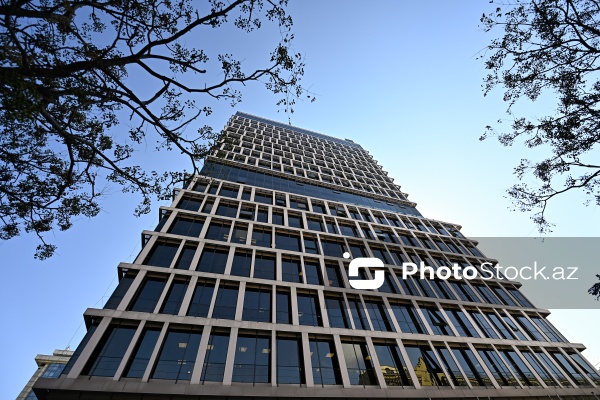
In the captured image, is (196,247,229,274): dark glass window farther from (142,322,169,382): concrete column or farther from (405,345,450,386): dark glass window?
(405,345,450,386): dark glass window

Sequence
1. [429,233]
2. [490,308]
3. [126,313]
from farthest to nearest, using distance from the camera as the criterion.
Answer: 1. [429,233]
2. [490,308]
3. [126,313]

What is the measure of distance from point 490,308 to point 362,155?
3871 centimetres

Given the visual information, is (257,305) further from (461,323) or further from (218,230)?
(461,323)

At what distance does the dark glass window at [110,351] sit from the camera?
13.2 metres

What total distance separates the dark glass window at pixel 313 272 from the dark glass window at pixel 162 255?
32.6 ft

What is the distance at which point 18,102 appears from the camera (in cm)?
638

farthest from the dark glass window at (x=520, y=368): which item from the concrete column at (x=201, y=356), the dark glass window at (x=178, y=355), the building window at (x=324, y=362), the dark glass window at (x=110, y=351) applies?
the dark glass window at (x=110, y=351)

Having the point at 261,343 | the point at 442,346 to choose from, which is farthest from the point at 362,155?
the point at 261,343

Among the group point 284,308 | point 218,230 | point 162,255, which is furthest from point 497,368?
point 162,255

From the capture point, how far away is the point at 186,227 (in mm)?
22797

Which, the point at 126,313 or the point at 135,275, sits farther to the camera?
the point at 135,275

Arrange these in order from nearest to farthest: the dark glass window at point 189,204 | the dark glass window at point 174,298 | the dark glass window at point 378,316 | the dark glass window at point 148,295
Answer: the dark glass window at point 148,295
the dark glass window at point 174,298
the dark glass window at point 378,316
the dark glass window at point 189,204

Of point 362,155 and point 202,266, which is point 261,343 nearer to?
point 202,266

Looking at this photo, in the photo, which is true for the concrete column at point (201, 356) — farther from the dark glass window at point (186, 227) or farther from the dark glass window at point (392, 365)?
the dark glass window at point (392, 365)
